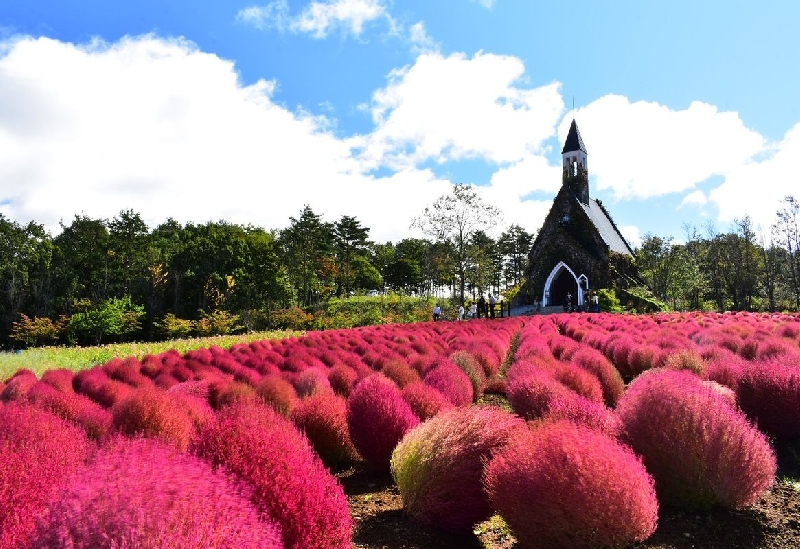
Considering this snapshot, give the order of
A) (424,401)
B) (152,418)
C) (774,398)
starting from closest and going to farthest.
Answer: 1. (152,418)
2. (424,401)
3. (774,398)

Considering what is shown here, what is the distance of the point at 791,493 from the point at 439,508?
3.28 meters

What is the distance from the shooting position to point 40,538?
185cm

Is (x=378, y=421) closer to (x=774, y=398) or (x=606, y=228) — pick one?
(x=774, y=398)

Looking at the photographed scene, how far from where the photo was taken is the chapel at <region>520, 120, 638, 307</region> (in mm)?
45094

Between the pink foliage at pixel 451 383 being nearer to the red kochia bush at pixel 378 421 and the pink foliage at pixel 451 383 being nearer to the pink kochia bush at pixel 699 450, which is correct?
the red kochia bush at pixel 378 421

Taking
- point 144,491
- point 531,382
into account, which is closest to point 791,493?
point 531,382

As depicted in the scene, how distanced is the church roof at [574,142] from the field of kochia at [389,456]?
49.5 m

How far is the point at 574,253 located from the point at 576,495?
4621 cm

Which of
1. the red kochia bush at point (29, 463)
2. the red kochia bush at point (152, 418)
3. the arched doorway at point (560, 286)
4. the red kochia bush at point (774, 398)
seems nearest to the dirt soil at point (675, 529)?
the red kochia bush at point (774, 398)

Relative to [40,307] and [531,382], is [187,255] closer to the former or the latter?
[40,307]

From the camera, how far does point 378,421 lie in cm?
526

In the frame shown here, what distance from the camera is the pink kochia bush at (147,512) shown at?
178 centimetres

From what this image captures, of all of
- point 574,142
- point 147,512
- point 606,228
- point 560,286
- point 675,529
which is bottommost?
point 675,529

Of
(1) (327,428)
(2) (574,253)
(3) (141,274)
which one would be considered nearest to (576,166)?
(2) (574,253)
